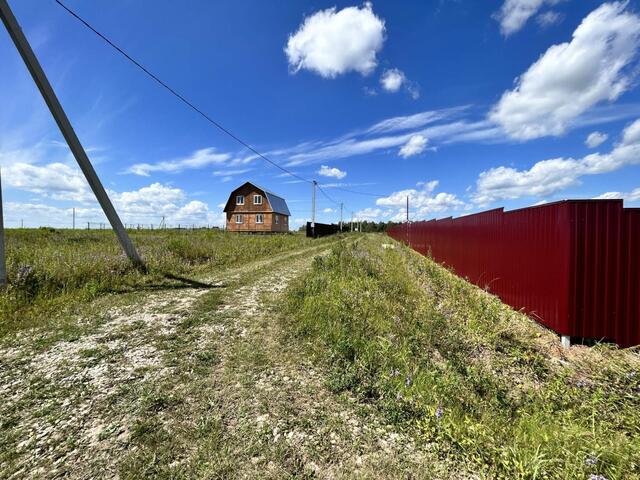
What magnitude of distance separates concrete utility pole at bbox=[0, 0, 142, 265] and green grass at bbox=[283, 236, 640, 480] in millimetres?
5315

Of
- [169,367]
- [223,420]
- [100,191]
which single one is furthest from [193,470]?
Answer: [100,191]

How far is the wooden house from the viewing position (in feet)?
112

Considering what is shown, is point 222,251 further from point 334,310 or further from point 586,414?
point 586,414

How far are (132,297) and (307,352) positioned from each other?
4.17 m

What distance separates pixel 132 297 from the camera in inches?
222

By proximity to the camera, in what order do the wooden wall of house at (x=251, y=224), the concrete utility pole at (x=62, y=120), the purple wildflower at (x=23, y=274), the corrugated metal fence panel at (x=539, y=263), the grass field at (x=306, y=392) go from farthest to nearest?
the wooden wall of house at (x=251, y=224) < the concrete utility pole at (x=62, y=120) < the purple wildflower at (x=23, y=274) < the corrugated metal fence panel at (x=539, y=263) < the grass field at (x=306, y=392)

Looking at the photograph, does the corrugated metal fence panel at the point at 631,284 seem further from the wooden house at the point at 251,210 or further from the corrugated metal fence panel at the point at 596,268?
the wooden house at the point at 251,210

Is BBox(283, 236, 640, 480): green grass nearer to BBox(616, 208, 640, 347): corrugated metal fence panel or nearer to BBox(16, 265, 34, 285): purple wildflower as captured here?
BBox(616, 208, 640, 347): corrugated metal fence panel

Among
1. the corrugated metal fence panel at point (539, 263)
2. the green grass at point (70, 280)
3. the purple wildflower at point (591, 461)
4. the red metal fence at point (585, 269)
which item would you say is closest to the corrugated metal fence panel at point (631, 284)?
the red metal fence at point (585, 269)

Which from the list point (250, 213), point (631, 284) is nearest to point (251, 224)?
point (250, 213)

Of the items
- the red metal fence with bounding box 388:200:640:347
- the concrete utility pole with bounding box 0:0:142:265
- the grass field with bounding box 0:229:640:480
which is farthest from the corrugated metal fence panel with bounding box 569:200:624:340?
the concrete utility pole with bounding box 0:0:142:265

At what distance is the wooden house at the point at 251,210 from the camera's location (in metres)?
34.1

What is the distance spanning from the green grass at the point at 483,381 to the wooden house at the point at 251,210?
29.7 m

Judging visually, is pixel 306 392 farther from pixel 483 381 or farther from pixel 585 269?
pixel 585 269
